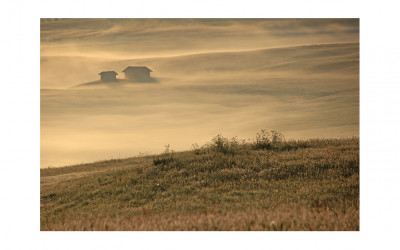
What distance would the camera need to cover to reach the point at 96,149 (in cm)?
→ 1181

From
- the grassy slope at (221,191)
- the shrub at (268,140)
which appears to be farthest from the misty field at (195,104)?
the grassy slope at (221,191)

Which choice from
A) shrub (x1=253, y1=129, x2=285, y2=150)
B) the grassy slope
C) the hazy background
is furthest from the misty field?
the grassy slope

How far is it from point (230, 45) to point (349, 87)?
3.44 meters

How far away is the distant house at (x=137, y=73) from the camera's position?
41.5 ft

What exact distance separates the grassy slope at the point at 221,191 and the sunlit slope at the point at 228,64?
2.18 metres

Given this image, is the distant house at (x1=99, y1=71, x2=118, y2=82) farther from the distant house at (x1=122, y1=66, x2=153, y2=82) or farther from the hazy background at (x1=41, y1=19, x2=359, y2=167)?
the distant house at (x1=122, y1=66, x2=153, y2=82)

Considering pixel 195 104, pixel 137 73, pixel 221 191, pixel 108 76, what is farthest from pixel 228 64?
pixel 221 191

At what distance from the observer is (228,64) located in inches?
504

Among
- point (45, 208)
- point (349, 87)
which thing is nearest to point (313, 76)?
point (349, 87)

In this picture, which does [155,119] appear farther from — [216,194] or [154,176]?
[216,194]

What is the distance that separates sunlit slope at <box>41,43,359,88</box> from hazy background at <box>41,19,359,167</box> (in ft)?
0.11

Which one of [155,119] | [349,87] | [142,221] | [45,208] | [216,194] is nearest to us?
[142,221]

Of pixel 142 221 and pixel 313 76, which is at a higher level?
pixel 313 76

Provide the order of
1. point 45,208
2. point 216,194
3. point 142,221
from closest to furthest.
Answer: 1. point 142,221
2. point 216,194
3. point 45,208
